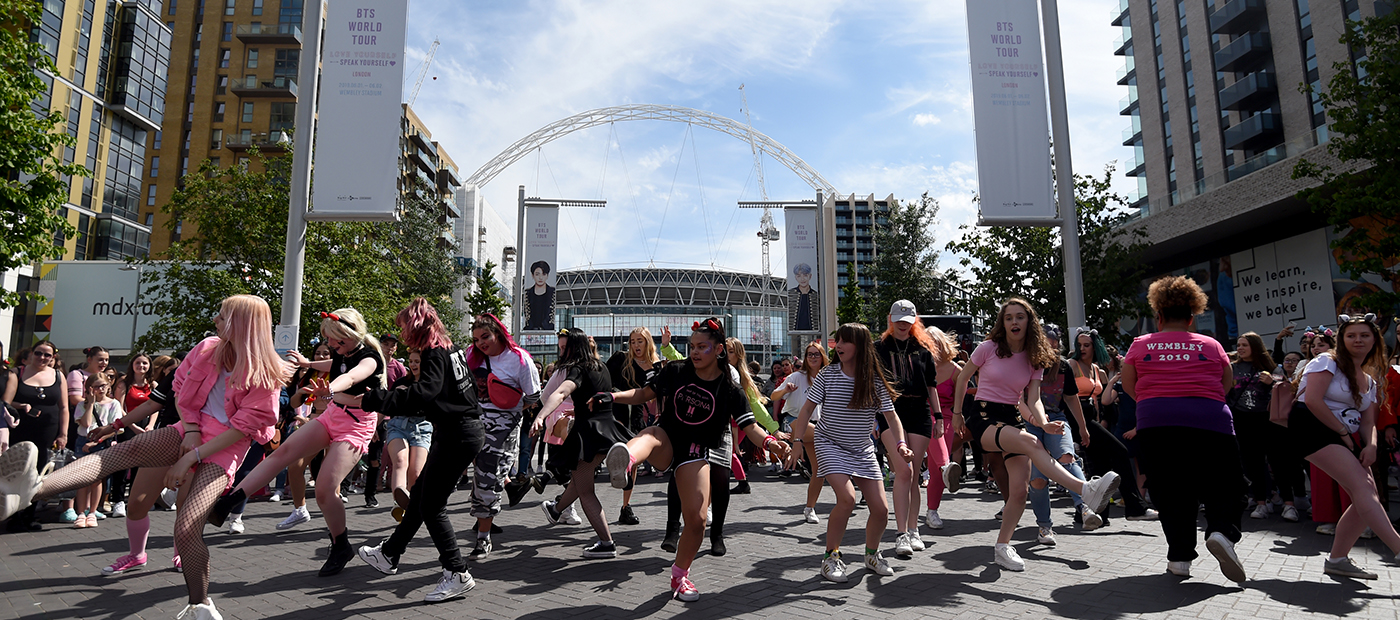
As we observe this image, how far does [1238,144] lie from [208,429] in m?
39.4

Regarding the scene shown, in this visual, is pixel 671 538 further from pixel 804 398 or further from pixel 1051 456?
pixel 804 398

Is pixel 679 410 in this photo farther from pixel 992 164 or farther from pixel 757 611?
pixel 992 164

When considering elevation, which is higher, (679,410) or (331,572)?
(679,410)

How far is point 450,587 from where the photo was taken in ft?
15.4

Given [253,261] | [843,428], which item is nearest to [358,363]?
[843,428]

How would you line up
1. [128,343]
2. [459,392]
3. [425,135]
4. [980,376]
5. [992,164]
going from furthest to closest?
[425,135] → [128,343] → [992,164] → [980,376] → [459,392]

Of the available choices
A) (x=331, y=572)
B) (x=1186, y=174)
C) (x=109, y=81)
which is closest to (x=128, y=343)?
(x=109, y=81)

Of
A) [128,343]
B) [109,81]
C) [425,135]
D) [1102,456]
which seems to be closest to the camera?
[1102,456]

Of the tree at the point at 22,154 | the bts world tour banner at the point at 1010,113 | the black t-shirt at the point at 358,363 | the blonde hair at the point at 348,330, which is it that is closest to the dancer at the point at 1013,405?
the black t-shirt at the point at 358,363

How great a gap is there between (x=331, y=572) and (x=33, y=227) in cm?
1457

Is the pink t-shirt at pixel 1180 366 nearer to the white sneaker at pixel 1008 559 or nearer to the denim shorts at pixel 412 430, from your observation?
the white sneaker at pixel 1008 559

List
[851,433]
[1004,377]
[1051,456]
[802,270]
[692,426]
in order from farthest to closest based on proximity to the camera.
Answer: [802,270] → [1051,456] → [1004,377] → [851,433] → [692,426]

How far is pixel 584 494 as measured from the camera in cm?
617


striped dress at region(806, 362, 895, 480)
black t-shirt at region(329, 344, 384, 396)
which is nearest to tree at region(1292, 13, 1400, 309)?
striped dress at region(806, 362, 895, 480)
